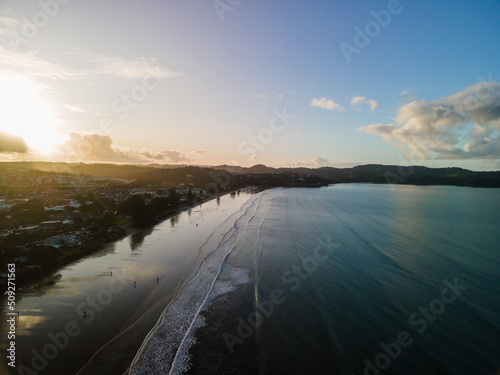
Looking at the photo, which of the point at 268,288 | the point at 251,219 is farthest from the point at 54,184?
the point at 268,288

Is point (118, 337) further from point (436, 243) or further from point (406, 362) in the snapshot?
point (436, 243)

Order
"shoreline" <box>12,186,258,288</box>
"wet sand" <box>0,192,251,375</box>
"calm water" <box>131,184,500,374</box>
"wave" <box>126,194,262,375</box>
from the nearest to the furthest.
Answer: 1. "wave" <box>126,194,262,375</box>
2. "calm water" <box>131,184,500,374</box>
3. "wet sand" <box>0,192,251,375</box>
4. "shoreline" <box>12,186,258,288</box>

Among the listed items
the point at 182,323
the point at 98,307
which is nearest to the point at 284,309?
the point at 182,323

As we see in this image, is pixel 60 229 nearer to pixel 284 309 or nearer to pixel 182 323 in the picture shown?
pixel 182 323

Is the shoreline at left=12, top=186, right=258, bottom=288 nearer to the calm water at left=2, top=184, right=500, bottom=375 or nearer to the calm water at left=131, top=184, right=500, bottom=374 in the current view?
the calm water at left=2, top=184, right=500, bottom=375

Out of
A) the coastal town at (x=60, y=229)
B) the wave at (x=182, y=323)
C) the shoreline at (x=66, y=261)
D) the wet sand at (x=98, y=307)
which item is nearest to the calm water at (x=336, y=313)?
the wave at (x=182, y=323)

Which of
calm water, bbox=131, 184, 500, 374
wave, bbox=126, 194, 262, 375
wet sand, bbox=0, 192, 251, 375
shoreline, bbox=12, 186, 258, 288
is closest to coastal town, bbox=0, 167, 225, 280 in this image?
shoreline, bbox=12, 186, 258, 288
